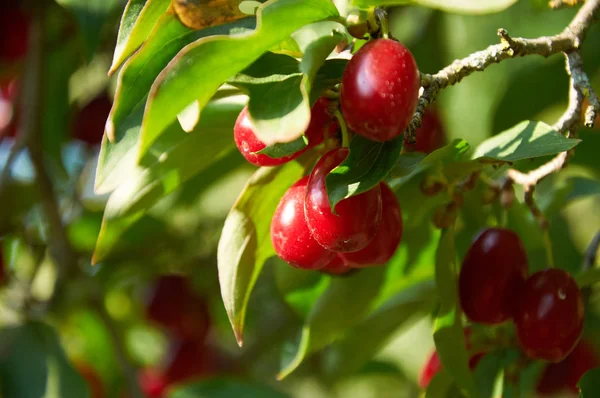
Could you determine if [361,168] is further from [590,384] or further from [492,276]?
[590,384]

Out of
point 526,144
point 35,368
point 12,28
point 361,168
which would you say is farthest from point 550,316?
point 12,28

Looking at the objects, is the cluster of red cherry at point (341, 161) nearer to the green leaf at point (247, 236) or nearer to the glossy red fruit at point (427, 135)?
the green leaf at point (247, 236)

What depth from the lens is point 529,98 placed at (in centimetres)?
123

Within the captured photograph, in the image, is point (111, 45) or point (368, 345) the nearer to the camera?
point (368, 345)

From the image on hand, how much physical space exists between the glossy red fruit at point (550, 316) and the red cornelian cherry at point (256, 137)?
30cm

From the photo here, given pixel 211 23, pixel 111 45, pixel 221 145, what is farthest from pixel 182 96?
pixel 111 45

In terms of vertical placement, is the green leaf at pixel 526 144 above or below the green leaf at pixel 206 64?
below

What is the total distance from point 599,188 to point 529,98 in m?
0.33

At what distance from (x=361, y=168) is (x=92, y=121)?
984mm

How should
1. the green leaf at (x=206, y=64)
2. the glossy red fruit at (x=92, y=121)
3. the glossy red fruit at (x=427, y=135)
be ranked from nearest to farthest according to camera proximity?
the green leaf at (x=206, y=64) → the glossy red fruit at (x=427, y=135) → the glossy red fruit at (x=92, y=121)

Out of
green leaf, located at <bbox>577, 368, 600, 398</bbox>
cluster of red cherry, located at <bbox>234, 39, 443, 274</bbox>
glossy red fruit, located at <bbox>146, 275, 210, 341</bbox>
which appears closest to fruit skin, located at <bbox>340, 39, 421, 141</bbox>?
cluster of red cherry, located at <bbox>234, 39, 443, 274</bbox>

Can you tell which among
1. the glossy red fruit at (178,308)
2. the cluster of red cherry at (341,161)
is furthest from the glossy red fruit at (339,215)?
the glossy red fruit at (178,308)

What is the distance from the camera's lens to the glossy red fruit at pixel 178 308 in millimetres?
1652

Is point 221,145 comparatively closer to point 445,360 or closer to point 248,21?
point 248,21
